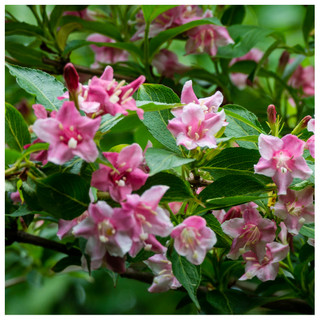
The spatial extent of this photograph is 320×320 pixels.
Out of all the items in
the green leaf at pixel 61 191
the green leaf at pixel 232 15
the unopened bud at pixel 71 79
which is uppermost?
the unopened bud at pixel 71 79

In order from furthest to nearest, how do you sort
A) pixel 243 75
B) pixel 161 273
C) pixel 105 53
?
pixel 243 75 → pixel 105 53 → pixel 161 273

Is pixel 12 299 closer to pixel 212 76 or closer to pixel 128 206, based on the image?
pixel 212 76

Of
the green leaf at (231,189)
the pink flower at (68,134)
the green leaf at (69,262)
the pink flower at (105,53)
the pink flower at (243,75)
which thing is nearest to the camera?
the pink flower at (68,134)

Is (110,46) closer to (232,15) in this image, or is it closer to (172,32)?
(172,32)

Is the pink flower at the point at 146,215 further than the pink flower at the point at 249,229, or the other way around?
the pink flower at the point at 249,229

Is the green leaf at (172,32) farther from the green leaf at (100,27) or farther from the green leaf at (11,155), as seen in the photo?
the green leaf at (11,155)

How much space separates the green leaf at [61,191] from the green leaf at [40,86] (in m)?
0.12

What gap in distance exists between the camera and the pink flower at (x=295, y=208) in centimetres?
63

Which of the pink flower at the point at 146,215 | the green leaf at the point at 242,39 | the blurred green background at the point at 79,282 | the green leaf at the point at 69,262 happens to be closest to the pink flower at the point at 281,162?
the pink flower at the point at 146,215

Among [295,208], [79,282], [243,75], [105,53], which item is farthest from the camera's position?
[79,282]

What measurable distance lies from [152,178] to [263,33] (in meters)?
0.61

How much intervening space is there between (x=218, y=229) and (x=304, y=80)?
2.44 ft

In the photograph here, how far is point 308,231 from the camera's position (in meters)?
0.71

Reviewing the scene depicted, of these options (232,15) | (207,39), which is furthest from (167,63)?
(232,15)
